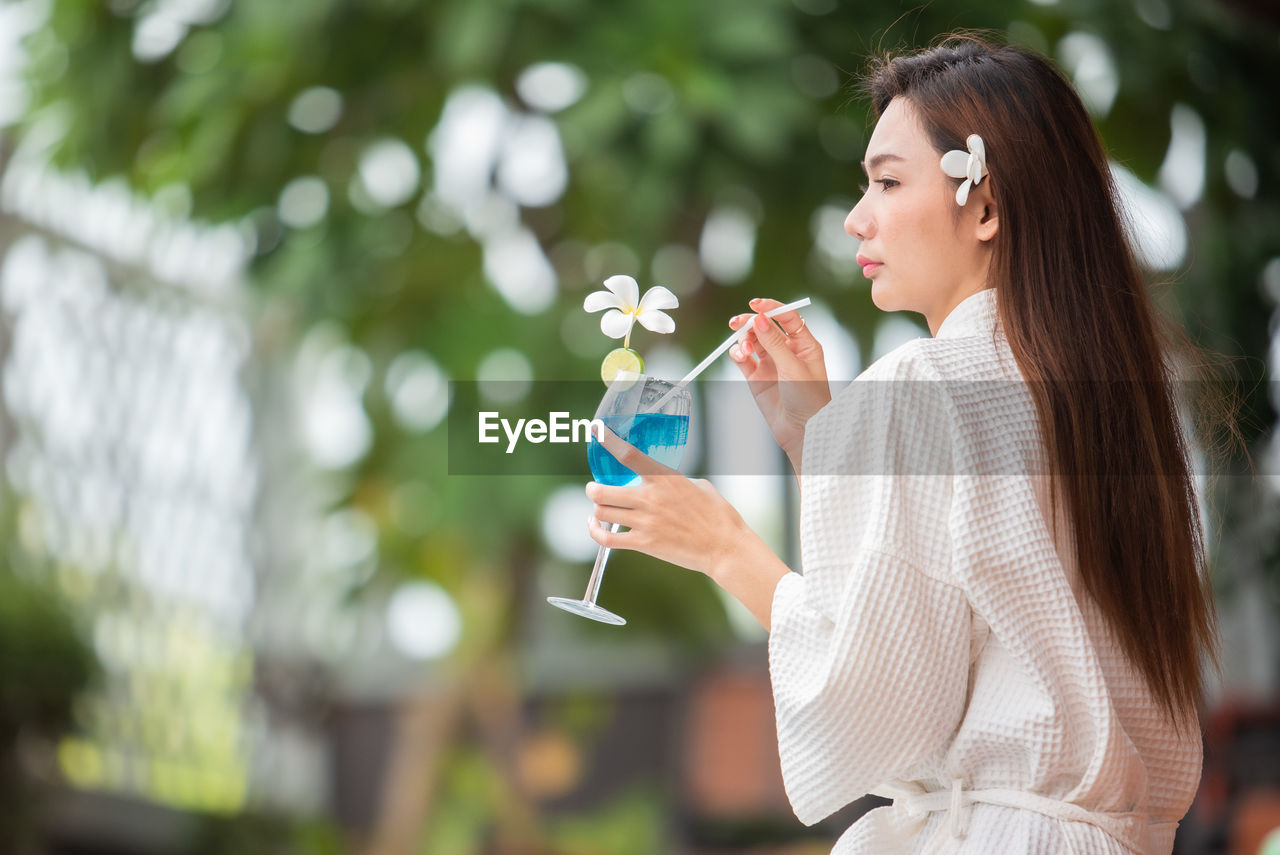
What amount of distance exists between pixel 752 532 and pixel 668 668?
12.8ft

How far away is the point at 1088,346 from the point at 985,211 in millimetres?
111

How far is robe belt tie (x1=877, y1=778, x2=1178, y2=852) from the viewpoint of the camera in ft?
2.53

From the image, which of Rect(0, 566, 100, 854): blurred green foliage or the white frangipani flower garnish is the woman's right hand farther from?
Rect(0, 566, 100, 854): blurred green foliage

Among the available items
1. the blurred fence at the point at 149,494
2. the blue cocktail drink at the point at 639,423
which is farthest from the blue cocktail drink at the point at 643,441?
the blurred fence at the point at 149,494

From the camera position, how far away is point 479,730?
3.72 meters

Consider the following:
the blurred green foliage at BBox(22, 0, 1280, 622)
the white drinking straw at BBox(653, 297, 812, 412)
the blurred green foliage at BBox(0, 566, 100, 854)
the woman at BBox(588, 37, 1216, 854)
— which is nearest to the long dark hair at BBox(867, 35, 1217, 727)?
the woman at BBox(588, 37, 1216, 854)

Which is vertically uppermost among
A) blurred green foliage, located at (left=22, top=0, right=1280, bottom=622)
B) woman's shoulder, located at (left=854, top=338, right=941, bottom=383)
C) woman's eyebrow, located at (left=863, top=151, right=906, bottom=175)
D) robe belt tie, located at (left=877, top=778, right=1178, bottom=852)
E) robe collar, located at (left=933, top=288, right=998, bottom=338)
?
blurred green foliage, located at (left=22, top=0, right=1280, bottom=622)

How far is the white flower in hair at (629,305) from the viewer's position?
2.98 feet

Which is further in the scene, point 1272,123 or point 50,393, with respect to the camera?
point 50,393

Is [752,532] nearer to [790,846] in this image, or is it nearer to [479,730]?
[479,730]

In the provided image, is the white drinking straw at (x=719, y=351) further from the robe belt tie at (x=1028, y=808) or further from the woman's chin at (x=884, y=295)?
the robe belt tie at (x=1028, y=808)

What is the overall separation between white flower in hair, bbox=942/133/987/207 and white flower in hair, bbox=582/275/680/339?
20 centimetres

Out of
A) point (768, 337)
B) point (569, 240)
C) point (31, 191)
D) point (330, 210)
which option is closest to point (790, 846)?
point (569, 240)

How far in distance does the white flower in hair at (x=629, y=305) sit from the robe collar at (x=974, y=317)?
18 centimetres
